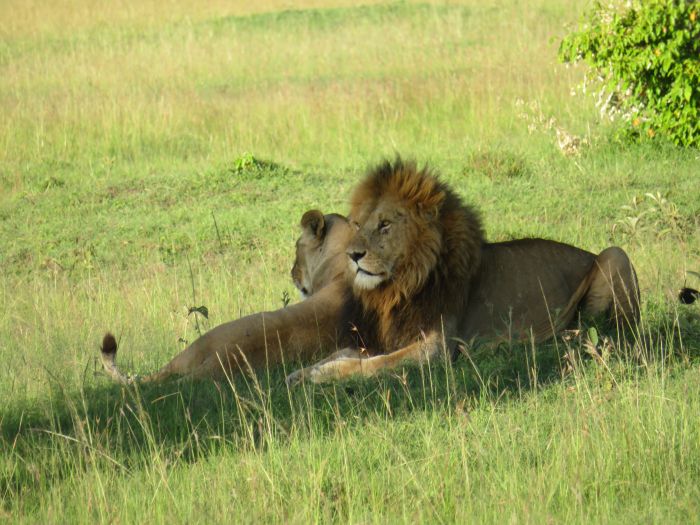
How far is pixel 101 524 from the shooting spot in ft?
10.6

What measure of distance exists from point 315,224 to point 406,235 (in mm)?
1217

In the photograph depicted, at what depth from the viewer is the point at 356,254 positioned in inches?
210

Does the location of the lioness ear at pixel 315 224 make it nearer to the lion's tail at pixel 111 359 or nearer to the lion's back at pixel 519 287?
the lion's back at pixel 519 287

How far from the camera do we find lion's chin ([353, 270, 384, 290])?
5.36 m

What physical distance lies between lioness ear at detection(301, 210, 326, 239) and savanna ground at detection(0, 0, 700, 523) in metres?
0.68

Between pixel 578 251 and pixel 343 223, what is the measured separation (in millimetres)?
1310

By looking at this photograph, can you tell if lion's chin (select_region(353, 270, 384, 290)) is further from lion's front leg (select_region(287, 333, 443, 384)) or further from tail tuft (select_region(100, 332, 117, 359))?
Answer: tail tuft (select_region(100, 332, 117, 359))

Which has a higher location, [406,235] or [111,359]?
[406,235]

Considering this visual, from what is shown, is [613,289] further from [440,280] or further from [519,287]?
[440,280]

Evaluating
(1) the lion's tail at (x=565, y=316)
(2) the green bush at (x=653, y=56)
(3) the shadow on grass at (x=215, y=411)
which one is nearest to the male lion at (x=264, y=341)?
(3) the shadow on grass at (x=215, y=411)

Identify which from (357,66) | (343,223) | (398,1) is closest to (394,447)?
(343,223)

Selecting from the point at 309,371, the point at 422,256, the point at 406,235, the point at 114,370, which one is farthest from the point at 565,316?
the point at 114,370

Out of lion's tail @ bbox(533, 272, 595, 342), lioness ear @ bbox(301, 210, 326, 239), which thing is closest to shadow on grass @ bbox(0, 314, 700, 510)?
lion's tail @ bbox(533, 272, 595, 342)

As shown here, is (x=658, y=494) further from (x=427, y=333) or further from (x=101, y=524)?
(x=427, y=333)
